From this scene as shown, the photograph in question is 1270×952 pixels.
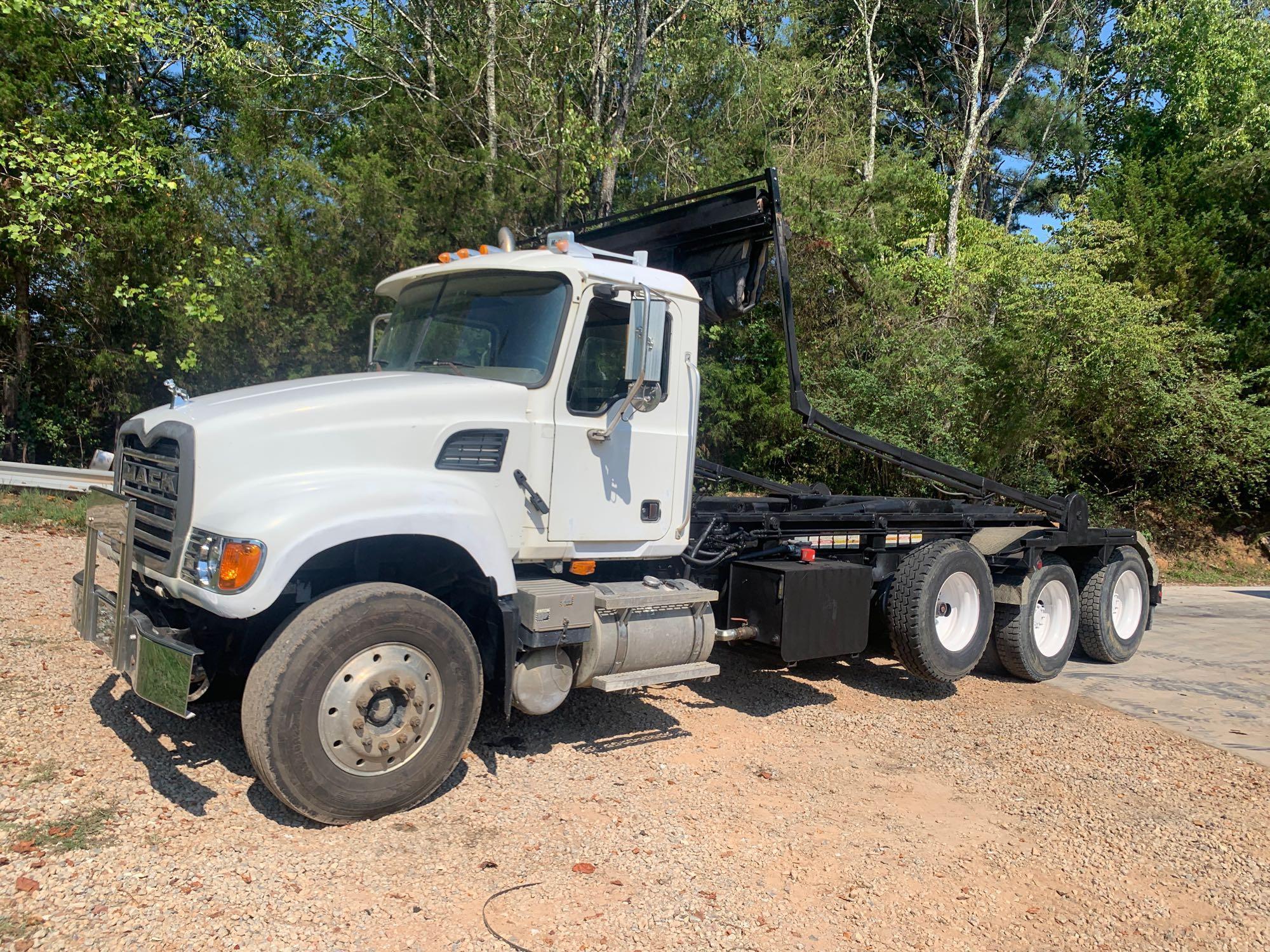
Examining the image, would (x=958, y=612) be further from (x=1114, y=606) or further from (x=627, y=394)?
(x=627, y=394)

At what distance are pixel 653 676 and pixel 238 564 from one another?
2.37 m

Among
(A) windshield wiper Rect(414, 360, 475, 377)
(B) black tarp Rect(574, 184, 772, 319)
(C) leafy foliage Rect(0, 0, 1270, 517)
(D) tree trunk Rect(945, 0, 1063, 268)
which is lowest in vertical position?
(A) windshield wiper Rect(414, 360, 475, 377)

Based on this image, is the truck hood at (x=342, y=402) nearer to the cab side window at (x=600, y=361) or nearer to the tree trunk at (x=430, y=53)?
the cab side window at (x=600, y=361)

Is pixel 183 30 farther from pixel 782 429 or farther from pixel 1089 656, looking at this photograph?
pixel 1089 656

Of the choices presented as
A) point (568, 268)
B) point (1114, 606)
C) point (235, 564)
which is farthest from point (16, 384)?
point (1114, 606)

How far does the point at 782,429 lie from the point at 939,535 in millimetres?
9573

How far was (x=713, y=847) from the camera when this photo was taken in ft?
14.0

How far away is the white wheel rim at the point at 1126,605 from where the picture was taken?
905cm

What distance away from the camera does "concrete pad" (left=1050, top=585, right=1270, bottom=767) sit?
6855mm

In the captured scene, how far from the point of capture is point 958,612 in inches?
286

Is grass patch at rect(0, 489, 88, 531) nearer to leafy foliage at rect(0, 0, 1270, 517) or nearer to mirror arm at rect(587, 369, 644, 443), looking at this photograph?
leafy foliage at rect(0, 0, 1270, 517)

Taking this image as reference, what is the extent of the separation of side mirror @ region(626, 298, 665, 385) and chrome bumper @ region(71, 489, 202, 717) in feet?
8.16

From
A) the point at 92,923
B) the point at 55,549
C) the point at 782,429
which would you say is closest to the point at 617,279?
the point at 92,923

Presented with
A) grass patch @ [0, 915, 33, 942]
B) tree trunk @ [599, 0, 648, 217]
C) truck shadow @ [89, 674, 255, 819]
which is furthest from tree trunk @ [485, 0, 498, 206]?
grass patch @ [0, 915, 33, 942]
